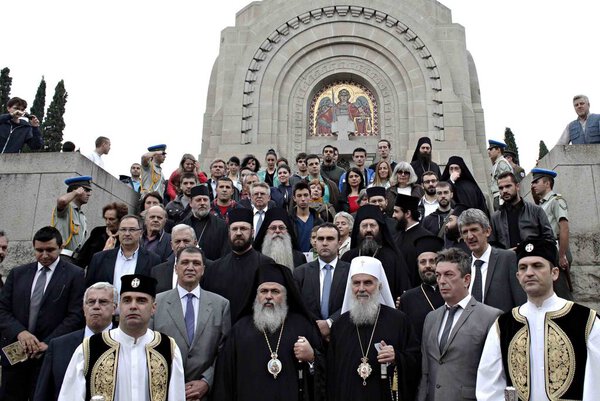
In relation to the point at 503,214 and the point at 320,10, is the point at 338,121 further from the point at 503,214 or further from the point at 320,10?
the point at 503,214

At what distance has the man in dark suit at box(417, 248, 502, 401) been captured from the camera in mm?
4812

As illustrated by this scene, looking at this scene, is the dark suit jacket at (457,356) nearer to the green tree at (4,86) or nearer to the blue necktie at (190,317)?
the blue necktie at (190,317)

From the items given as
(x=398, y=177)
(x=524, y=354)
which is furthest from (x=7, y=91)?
(x=524, y=354)

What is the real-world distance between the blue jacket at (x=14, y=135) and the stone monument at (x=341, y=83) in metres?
7.53

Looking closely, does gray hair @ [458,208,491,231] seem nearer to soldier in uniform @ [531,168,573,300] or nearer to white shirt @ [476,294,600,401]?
white shirt @ [476,294,600,401]

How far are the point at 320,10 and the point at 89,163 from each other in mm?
10770

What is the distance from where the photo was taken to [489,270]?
231 inches

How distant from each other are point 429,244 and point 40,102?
30758 millimetres

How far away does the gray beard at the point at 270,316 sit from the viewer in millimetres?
5391

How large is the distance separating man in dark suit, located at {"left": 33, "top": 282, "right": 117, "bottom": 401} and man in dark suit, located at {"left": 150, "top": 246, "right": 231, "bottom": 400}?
55cm

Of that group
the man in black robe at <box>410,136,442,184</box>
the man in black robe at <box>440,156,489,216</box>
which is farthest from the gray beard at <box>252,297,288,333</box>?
the man in black robe at <box>410,136,442,184</box>

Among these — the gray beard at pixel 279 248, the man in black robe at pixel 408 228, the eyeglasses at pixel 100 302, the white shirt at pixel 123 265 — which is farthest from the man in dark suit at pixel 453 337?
the white shirt at pixel 123 265

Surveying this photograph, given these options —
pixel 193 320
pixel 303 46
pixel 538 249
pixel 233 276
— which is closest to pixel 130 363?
pixel 193 320

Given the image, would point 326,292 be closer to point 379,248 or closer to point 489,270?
point 379,248
